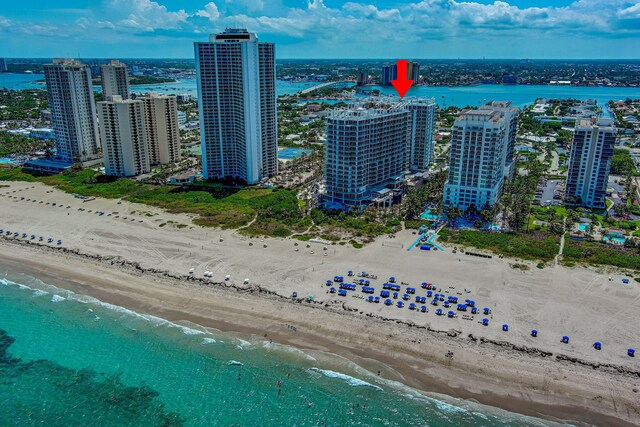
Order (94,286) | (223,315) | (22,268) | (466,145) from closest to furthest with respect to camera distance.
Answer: (223,315) → (94,286) → (22,268) → (466,145)

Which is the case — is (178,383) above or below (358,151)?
below

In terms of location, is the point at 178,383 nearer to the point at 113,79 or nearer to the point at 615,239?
the point at 615,239

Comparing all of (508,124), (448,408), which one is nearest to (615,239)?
(508,124)

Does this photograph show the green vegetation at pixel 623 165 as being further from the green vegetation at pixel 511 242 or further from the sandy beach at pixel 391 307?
the sandy beach at pixel 391 307

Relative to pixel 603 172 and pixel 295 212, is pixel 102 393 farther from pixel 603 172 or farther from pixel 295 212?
pixel 603 172

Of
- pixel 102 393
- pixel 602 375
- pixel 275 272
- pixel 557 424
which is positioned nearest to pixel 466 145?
pixel 275 272

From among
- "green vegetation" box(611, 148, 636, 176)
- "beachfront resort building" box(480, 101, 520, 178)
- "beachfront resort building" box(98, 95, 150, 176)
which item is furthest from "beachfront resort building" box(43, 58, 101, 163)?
"green vegetation" box(611, 148, 636, 176)

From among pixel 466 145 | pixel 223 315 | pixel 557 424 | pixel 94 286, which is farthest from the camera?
pixel 466 145

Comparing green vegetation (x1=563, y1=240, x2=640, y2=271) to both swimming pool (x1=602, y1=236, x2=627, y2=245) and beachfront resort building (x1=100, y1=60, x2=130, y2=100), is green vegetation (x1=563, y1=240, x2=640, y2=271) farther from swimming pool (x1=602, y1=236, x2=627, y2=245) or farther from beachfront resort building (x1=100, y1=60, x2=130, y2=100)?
beachfront resort building (x1=100, y1=60, x2=130, y2=100)
